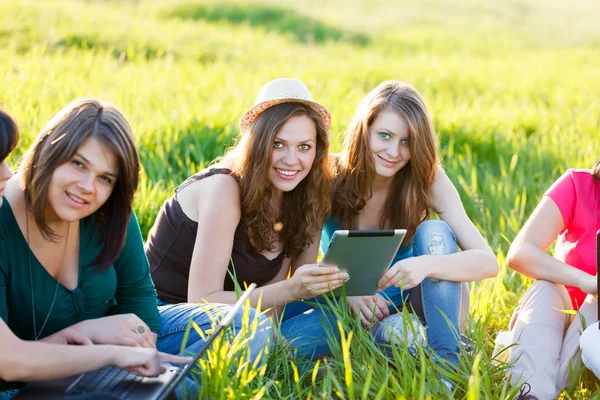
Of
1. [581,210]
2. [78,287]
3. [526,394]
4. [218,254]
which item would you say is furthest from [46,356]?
[581,210]

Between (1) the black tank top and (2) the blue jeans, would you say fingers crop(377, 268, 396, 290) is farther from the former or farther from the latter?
→ (1) the black tank top

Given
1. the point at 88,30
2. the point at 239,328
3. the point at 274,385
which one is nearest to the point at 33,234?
the point at 239,328

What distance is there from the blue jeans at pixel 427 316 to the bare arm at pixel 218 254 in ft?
0.50

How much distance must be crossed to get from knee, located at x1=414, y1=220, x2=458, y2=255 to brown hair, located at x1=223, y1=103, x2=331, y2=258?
0.40 metres

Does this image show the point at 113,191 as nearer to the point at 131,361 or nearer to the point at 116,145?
the point at 116,145

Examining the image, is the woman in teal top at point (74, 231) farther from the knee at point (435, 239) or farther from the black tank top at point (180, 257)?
the knee at point (435, 239)

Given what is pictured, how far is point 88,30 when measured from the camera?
362 inches

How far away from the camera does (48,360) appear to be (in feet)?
6.51

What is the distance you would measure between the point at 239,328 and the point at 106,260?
53cm

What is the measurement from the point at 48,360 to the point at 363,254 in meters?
1.18

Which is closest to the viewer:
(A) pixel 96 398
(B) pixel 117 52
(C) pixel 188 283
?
(A) pixel 96 398

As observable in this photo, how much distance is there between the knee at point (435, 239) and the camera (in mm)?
2986

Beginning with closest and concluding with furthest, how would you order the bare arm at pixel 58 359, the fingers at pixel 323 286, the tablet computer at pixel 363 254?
the bare arm at pixel 58 359, the tablet computer at pixel 363 254, the fingers at pixel 323 286

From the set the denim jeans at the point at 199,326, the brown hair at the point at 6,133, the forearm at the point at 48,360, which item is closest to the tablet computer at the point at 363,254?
the denim jeans at the point at 199,326
